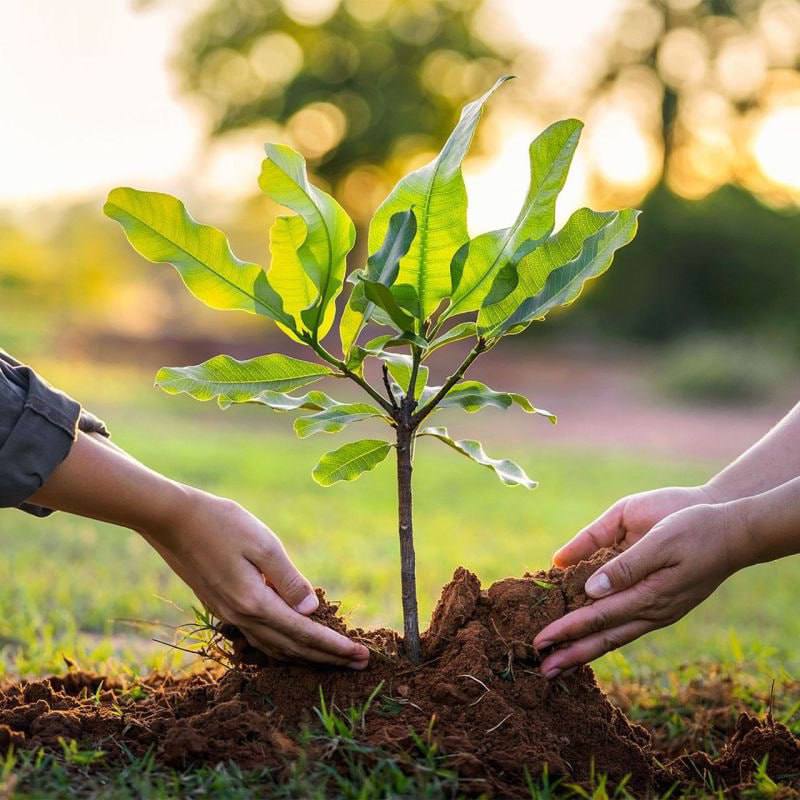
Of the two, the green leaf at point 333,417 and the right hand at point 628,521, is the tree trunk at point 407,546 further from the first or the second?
the right hand at point 628,521

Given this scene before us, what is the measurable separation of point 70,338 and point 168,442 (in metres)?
10.4

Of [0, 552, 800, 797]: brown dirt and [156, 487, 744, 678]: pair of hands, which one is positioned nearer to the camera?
[0, 552, 800, 797]: brown dirt

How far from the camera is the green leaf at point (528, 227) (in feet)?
6.25

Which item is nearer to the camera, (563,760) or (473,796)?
(473,796)

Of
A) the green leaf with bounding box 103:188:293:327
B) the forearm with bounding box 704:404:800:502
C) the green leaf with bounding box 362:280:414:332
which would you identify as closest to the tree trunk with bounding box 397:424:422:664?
the green leaf with bounding box 362:280:414:332

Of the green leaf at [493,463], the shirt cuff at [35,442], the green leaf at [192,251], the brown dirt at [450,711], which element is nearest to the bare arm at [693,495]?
the brown dirt at [450,711]

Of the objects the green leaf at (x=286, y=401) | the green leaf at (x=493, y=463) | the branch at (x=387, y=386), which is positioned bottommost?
the green leaf at (x=493, y=463)

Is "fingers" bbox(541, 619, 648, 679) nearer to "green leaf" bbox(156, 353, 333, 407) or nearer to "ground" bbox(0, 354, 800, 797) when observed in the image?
"ground" bbox(0, 354, 800, 797)

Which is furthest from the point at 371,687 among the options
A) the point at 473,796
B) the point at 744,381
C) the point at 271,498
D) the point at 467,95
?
the point at 467,95

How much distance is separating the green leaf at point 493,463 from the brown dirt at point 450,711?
0.78 ft

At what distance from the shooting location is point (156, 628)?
3369mm

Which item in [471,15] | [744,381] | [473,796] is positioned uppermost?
[471,15]

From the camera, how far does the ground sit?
298 centimetres

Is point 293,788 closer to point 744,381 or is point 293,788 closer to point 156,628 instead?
point 156,628
